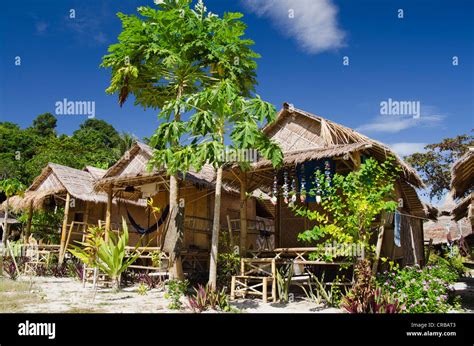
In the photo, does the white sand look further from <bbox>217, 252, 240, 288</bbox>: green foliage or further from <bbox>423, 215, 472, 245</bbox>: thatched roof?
<bbox>423, 215, 472, 245</bbox>: thatched roof

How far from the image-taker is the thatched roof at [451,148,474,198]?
7.37 meters

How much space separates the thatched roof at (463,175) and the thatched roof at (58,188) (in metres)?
10.3

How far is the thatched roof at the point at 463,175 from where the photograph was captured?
7.37m

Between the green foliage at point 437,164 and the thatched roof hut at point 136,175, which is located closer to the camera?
the thatched roof hut at point 136,175

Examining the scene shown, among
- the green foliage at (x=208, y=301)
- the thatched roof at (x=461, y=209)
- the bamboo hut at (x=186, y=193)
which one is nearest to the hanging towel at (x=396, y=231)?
the thatched roof at (x=461, y=209)

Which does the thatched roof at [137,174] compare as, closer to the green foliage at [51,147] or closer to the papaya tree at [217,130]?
the papaya tree at [217,130]

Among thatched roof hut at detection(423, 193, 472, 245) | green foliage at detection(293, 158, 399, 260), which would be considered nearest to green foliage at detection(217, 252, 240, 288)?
green foliage at detection(293, 158, 399, 260)

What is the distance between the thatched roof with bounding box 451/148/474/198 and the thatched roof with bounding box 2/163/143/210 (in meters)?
10.3

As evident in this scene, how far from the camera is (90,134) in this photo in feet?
104

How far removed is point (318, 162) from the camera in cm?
902
